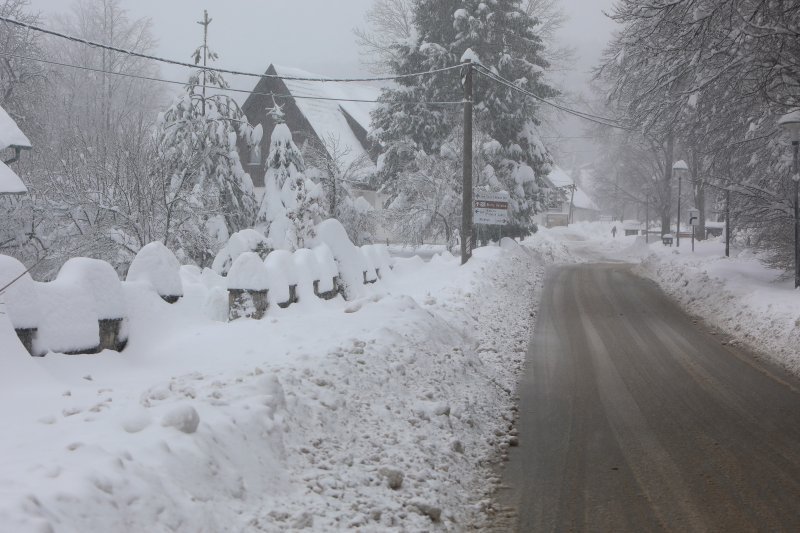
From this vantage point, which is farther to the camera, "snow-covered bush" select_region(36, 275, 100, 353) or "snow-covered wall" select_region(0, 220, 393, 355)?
"snow-covered bush" select_region(36, 275, 100, 353)

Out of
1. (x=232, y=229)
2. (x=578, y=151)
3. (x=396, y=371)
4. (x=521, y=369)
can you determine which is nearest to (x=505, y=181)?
(x=232, y=229)

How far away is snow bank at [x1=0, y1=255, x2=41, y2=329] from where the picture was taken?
5.48 meters

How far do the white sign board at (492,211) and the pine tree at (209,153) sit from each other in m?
7.58

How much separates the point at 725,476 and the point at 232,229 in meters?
19.2

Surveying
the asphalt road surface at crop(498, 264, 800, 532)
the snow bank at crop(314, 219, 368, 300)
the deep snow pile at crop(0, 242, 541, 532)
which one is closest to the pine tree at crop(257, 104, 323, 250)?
the snow bank at crop(314, 219, 368, 300)

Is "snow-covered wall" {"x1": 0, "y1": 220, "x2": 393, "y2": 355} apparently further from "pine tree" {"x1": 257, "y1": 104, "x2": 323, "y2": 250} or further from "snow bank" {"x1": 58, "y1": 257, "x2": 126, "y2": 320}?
"pine tree" {"x1": 257, "y1": 104, "x2": 323, "y2": 250}

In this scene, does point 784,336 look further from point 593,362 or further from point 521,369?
point 521,369

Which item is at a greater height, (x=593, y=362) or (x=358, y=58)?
(x=358, y=58)

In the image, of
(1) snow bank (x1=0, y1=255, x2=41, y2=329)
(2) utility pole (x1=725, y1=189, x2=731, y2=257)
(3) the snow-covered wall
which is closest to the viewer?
(1) snow bank (x1=0, y1=255, x2=41, y2=329)

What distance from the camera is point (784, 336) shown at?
1077 cm

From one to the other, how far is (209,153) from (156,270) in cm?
1275

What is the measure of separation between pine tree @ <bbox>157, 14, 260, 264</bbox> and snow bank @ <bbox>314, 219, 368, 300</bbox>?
5705 millimetres

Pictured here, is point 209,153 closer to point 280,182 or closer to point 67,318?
point 280,182

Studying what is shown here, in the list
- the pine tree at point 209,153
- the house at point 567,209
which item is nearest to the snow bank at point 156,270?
the pine tree at point 209,153
